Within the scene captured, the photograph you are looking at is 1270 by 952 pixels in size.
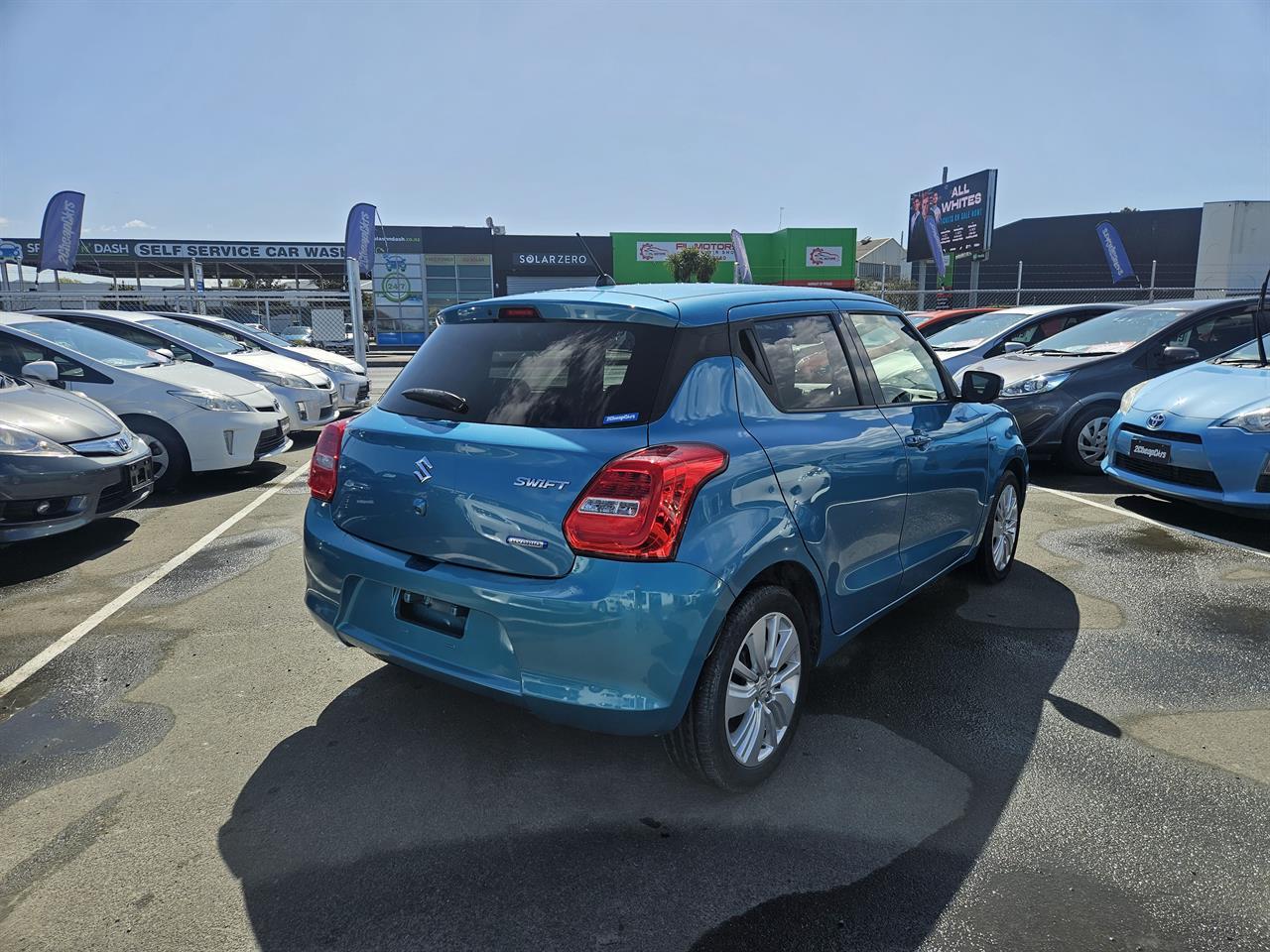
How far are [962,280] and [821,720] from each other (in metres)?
39.9

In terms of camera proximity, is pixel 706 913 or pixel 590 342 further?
pixel 590 342

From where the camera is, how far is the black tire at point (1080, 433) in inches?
311

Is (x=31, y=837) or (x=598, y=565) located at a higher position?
(x=598, y=565)

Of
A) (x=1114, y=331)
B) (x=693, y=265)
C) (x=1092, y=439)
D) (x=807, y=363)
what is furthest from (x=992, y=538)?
(x=693, y=265)

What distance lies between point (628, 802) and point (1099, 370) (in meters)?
7.34

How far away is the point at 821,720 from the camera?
10.7 feet

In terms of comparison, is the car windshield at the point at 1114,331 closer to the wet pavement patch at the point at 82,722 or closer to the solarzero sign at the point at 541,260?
the wet pavement patch at the point at 82,722

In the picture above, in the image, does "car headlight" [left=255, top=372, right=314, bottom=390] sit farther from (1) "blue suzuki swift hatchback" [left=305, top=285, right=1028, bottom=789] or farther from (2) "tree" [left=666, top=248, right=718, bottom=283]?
(2) "tree" [left=666, top=248, right=718, bottom=283]

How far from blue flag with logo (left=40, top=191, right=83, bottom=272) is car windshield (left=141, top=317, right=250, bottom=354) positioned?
13890 mm

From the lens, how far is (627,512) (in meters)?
2.38

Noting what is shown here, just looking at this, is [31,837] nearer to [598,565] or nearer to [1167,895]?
[598,565]

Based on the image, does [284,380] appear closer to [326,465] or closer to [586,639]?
[326,465]

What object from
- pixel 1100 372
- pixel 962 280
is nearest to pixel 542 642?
pixel 1100 372

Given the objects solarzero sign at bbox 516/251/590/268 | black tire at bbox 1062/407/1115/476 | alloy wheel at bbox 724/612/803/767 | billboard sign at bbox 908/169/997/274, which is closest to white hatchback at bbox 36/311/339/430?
alloy wheel at bbox 724/612/803/767
